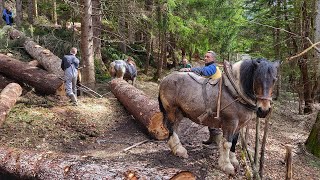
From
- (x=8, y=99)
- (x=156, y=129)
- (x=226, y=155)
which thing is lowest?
(x=156, y=129)

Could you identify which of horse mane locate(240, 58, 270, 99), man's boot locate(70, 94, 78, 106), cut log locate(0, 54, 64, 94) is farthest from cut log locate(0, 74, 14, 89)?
horse mane locate(240, 58, 270, 99)

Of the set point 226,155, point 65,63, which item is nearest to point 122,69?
point 65,63

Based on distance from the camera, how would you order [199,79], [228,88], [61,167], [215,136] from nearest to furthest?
[61,167] < [228,88] < [199,79] < [215,136]

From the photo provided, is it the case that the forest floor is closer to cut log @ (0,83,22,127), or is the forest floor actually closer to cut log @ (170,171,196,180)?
cut log @ (0,83,22,127)

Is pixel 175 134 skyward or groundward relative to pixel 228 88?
groundward

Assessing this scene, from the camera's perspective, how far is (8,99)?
26.7 ft

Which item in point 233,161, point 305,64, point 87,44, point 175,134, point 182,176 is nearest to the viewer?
point 182,176

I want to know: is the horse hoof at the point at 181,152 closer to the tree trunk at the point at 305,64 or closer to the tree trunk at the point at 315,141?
the tree trunk at the point at 315,141

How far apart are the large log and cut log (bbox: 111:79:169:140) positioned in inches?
123

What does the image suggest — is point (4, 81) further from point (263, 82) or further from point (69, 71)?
point (263, 82)

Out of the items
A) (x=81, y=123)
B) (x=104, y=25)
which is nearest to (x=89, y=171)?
(x=81, y=123)

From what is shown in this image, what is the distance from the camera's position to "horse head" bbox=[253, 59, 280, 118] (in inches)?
180

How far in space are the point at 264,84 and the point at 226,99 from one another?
82cm

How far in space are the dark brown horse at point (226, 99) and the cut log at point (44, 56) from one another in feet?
19.9
